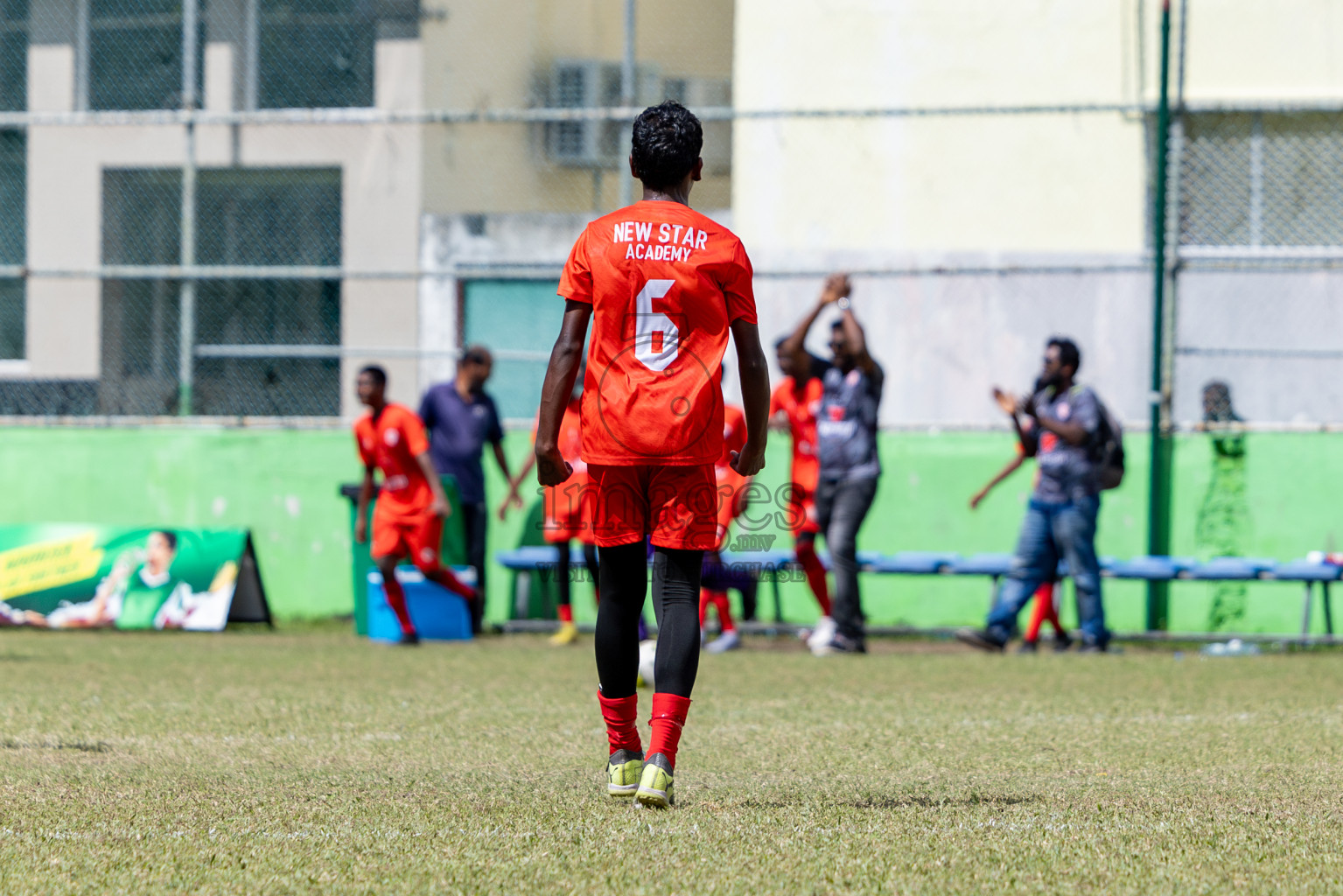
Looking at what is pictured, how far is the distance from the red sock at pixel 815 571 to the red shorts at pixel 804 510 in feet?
0.32

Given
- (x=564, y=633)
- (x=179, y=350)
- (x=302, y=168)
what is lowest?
(x=564, y=633)

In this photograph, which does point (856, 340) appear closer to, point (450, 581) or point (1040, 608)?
point (1040, 608)

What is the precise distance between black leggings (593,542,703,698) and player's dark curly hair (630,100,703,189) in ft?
3.34

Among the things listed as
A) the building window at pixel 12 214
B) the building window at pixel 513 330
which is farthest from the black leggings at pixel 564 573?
the building window at pixel 12 214

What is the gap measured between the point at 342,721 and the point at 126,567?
5.76 meters

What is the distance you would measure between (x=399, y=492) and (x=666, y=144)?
20.6 feet

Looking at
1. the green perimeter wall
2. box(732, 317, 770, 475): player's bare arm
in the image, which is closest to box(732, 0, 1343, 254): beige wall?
the green perimeter wall

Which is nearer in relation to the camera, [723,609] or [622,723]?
[622,723]

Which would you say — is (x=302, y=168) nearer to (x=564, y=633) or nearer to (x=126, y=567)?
(x=126, y=567)

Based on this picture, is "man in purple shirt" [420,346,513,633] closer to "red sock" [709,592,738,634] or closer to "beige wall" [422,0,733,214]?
"beige wall" [422,0,733,214]

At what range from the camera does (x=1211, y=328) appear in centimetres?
1186

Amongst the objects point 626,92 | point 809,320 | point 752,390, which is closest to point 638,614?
point 752,390

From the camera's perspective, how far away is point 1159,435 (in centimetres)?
1162

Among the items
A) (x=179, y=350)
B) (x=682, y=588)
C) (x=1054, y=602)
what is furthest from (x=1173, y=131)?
(x=682, y=588)
